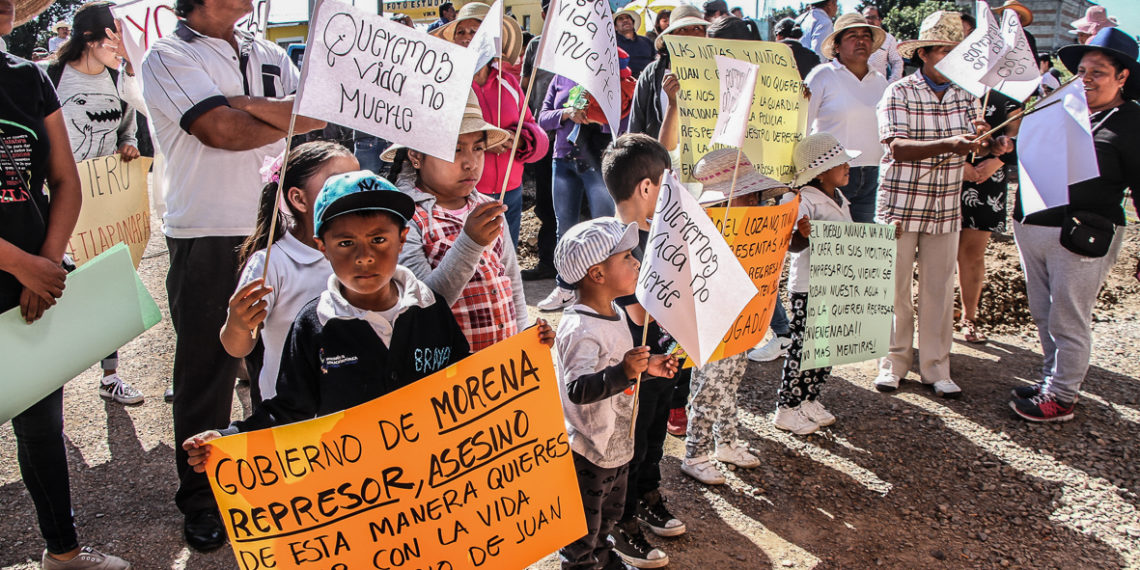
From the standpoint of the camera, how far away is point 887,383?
5.02 metres

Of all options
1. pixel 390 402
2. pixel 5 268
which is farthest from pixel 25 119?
pixel 390 402

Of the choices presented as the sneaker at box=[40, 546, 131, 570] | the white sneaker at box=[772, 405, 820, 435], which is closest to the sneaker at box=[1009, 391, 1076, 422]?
the white sneaker at box=[772, 405, 820, 435]

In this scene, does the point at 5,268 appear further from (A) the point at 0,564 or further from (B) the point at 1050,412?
(B) the point at 1050,412

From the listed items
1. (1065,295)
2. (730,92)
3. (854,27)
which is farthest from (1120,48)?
(730,92)

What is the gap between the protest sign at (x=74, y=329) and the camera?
2637mm

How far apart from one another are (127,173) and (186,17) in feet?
5.06

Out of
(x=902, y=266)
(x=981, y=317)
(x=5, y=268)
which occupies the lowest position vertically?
(x=981, y=317)

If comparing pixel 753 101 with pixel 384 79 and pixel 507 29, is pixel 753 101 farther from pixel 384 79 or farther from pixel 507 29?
pixel 384 79

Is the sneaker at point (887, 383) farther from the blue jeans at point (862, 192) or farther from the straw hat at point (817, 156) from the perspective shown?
the straw hat at point (817, 156)

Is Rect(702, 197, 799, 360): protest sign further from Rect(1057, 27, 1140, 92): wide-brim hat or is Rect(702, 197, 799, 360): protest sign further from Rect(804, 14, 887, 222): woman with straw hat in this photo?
Rect(1057, 27, 1140, 92): wide-brim hat

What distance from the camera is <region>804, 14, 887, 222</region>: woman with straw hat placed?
539cm

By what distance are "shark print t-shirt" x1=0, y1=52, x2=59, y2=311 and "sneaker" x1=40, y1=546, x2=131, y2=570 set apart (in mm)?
993

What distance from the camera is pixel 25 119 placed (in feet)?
Answer: 8.87

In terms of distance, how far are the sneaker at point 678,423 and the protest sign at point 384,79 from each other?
2.53 m
